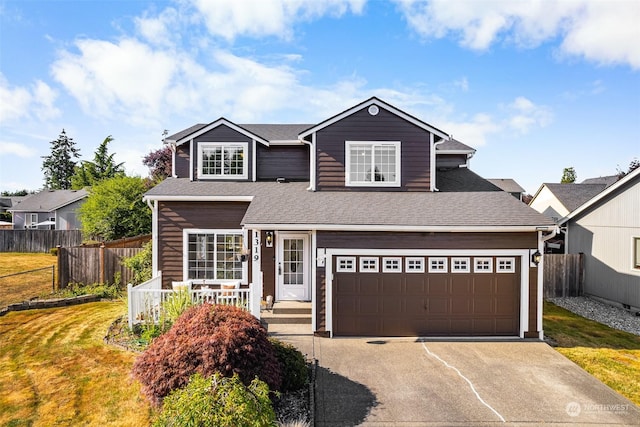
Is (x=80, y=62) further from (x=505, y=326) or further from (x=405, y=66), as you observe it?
(x=505, y=326)

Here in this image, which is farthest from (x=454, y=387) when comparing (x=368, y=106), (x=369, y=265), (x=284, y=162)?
(x=284, y=162)

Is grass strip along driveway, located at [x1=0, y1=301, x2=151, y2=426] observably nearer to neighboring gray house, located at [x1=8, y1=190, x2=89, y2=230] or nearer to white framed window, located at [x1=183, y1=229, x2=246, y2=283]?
white framed window, located at [x1=183, y1=229, x2=246, y2=283]

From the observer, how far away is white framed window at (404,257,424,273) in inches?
370

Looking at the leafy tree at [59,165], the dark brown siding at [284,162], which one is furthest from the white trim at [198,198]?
the leafy tree at [59,165]

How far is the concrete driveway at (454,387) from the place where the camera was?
5.64 meters

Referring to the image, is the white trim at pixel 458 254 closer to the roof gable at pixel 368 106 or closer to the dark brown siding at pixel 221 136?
the roof gable at pixel 368 106

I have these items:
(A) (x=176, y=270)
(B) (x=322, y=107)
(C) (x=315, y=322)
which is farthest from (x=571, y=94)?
(A) (x=176, y=270)

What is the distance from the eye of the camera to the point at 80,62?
45.9 feet

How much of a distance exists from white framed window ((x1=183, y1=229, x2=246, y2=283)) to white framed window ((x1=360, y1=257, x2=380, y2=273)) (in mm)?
4466

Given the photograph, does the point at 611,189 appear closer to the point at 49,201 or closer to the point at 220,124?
the point at 220,124

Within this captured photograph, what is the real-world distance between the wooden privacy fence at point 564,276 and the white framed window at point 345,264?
11.1 m

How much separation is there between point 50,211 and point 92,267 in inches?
1146

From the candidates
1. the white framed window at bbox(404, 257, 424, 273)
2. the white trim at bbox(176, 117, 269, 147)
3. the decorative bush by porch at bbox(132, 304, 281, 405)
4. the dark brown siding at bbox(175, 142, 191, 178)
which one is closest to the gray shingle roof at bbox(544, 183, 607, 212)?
the white framed window at bbox(404, 257, 424, 273)

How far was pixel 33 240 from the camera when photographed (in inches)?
1048
